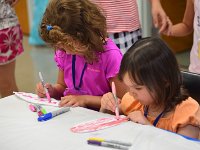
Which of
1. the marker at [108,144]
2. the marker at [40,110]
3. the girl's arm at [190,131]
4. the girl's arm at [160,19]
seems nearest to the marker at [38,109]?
the marker at [40,110]

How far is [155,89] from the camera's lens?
117 cm

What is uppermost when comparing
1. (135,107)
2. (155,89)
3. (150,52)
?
(150,52)

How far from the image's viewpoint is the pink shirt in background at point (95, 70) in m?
1.52

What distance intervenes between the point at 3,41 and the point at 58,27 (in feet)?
3.15

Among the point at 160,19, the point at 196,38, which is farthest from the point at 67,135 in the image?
the point at 196,38

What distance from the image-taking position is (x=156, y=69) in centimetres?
115

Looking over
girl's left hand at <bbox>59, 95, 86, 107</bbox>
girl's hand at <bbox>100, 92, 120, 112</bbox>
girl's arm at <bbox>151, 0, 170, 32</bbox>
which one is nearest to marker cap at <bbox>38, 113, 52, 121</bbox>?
girl's left hand at <bbox>59, 95, 86, 107</bbox>

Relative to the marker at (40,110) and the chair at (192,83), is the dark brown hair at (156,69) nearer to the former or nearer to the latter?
the chair at (192,83)

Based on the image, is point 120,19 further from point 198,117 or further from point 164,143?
point 164,143

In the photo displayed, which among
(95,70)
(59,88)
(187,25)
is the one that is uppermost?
(187,25)

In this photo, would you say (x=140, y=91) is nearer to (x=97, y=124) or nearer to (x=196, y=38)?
(x=97, y=124)

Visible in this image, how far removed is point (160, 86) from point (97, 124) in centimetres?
23

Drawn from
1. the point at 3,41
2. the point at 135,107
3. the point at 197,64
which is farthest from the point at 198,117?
the point at 3,41

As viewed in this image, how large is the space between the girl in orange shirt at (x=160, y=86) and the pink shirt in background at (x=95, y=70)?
29 centimetres
